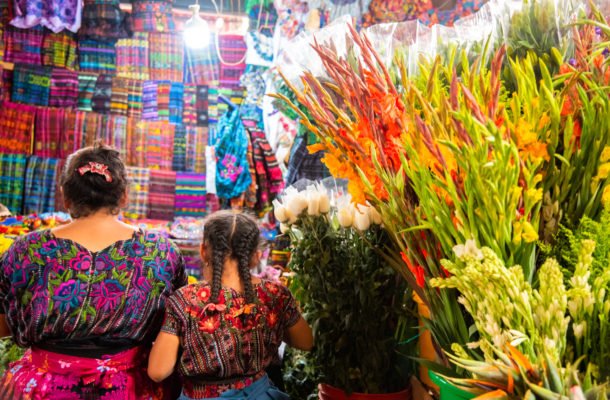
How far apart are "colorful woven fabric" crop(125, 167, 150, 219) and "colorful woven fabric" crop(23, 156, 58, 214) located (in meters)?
0.62

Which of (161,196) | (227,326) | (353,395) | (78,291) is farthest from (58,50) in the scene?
(353,395)

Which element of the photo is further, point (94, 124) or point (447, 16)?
point (94, 124)

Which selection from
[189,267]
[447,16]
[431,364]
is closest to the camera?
[431,364]

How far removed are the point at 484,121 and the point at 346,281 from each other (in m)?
0.84

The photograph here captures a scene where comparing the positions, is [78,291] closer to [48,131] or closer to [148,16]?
[48,131]

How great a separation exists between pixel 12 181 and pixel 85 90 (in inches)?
38.9

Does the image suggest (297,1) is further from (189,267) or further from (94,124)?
(189,267)

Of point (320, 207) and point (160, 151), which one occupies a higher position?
point (160, 151)

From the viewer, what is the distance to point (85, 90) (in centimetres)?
482

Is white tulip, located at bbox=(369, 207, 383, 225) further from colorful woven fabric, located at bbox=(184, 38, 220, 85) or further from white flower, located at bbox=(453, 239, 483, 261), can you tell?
colorful woven fabric, located at bbox=(184, 38, 220, 85)

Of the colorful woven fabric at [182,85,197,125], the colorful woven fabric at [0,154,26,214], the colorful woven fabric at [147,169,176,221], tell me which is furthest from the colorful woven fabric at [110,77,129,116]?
the colorful woven fabric at [0,154,26,214]

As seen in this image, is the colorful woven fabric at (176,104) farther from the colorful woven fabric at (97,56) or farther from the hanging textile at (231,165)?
the hanging textile at (231,165)

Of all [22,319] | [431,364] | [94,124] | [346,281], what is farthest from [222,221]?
[94,124]

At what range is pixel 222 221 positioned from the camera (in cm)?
168
